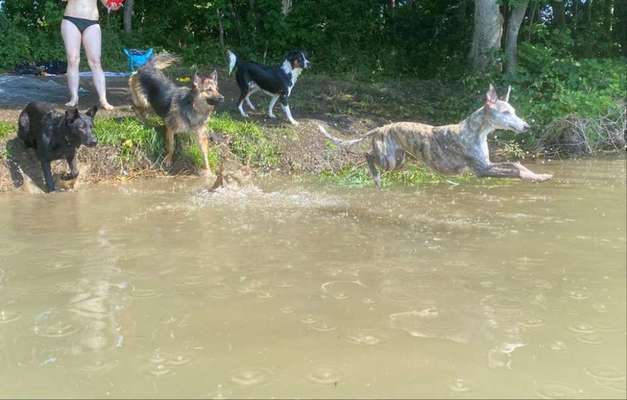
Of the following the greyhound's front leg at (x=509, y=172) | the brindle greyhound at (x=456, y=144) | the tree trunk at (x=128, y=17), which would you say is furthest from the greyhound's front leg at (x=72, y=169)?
the tree trunk at (x=128, y=17)

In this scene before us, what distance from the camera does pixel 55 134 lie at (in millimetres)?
8773

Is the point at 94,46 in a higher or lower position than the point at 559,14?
lower

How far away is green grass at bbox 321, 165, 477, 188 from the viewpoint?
9086 mm

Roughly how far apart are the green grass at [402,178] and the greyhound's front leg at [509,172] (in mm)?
1499

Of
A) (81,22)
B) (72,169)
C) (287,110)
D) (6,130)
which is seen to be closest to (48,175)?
(72,169)

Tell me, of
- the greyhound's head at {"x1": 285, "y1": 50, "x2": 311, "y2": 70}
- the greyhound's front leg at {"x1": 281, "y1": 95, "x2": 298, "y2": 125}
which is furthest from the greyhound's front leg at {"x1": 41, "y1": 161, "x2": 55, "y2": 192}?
the greyhound's head at {"x1": 285, "y1": 50, "x2": 311, "y2": 70}

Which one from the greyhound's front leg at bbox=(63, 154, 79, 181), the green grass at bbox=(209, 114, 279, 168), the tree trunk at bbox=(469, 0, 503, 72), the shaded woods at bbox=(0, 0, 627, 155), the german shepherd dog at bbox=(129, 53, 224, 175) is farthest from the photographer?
the shaded woods at bbox=(0, 0, 627, 155)

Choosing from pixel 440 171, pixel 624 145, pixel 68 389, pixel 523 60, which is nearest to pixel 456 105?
pixel 523 60

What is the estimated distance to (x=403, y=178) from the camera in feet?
30.4

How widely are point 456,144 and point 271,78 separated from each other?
4586 mm

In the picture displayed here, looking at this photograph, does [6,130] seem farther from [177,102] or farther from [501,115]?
[501,115]

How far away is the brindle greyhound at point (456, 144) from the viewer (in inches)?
287

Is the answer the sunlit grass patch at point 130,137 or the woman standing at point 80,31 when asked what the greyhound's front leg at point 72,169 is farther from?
the woman standing at point 80,31

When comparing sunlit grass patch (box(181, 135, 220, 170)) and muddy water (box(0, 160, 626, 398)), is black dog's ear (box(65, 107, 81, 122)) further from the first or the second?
sunlit grass patch (box(181, 135, 220, 170))
